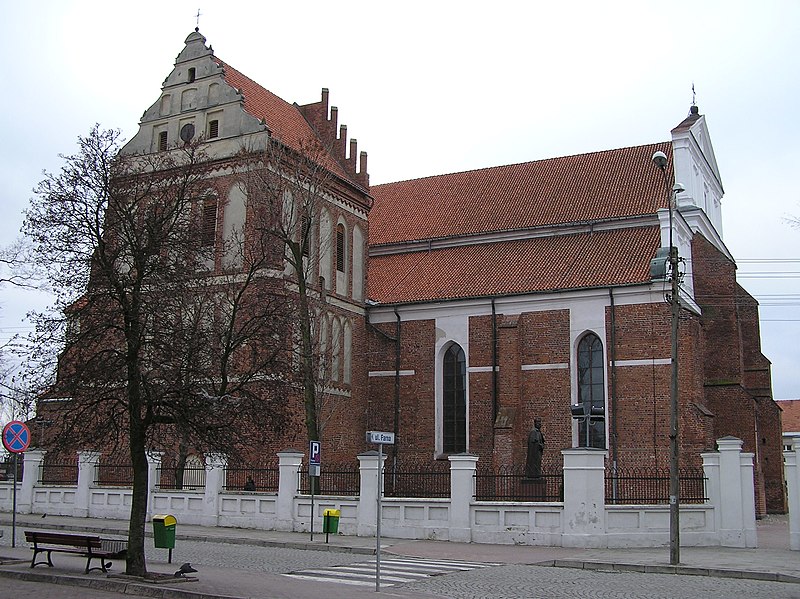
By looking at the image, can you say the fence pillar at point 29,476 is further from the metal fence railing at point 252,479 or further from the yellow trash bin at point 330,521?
the yellow trash bin at point 330,521

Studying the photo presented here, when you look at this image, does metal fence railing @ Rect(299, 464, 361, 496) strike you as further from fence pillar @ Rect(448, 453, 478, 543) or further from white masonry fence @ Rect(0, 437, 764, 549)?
fence pillar @ Rect(448, 453, 478, 543)

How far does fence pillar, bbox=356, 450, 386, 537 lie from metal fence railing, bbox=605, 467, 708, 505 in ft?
19.2

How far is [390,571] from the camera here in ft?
55.3

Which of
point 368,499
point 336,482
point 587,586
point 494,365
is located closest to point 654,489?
point 368,499

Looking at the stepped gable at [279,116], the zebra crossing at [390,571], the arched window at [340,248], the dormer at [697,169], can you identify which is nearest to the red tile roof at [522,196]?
the dormer at [697,169]

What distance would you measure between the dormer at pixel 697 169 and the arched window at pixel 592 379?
24.8 ft

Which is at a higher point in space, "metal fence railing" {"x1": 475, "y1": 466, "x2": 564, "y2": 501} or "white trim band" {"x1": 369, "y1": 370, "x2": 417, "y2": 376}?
"white trim band" {"x1": 369, "y1": 370, "x2": 417, "y2": 376}

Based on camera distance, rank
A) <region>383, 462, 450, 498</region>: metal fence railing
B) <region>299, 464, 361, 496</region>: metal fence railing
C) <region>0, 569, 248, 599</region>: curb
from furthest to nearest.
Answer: <region>299, 464, 361, 496</region>: metal fence railing
<region>383, 462, 450, 498</region>: metal fence railing
<region>0, 569, 248, 599</region>: curb

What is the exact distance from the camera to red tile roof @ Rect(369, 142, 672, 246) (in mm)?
37062

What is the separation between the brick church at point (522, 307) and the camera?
31.4 m

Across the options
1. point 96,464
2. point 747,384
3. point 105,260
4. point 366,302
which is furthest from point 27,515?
point 747,384

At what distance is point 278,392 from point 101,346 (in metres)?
4.31

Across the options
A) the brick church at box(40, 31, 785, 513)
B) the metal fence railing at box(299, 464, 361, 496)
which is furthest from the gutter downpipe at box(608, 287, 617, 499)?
the metal fence railing at box(299, 464, 361, 496)

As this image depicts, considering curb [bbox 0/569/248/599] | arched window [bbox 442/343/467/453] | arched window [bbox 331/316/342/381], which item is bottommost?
curb [bbox 0/569/248/599]
